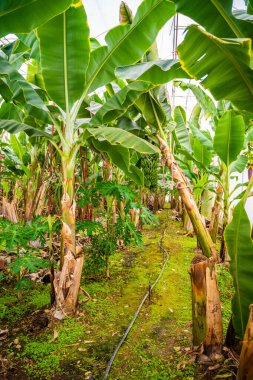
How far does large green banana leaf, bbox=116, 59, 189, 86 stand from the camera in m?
1.55

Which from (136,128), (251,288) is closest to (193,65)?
(251,288)

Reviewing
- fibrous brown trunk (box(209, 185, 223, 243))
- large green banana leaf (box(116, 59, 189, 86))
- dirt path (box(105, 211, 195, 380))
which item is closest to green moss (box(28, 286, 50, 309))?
dirt path (box(105, 211, 195, 380))

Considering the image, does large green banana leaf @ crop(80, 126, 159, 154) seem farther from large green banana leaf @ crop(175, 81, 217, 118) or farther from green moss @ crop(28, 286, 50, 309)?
green moss @ crop(28, 286, 50, 309)

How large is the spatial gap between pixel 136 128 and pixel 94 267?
152 centimetres

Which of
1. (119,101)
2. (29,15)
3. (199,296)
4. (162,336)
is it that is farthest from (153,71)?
(162,336)

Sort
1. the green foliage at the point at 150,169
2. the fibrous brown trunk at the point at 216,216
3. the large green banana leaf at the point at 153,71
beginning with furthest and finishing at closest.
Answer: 1. the fibrous brown trunk at the point at 216,216
2. the green foliage at the point at 150,169
3. the large green banana leaf at the point at 153,71

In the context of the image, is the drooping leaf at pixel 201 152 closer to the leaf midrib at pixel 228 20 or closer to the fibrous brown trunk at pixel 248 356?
the leaf midrib at pixel 228 20

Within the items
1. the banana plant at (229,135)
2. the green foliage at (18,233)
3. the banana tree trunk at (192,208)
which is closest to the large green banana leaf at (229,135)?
the banana plant at (229,135)

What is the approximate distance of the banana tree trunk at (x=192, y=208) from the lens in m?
1.77

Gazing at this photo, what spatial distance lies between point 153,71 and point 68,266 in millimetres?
1632

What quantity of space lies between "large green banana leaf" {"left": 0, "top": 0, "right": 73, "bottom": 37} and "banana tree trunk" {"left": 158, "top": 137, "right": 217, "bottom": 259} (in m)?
1.33

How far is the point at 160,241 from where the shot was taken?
15.2 feet

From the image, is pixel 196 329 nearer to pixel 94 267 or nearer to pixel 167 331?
pixel 167 331

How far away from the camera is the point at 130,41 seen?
1979 millimetres
